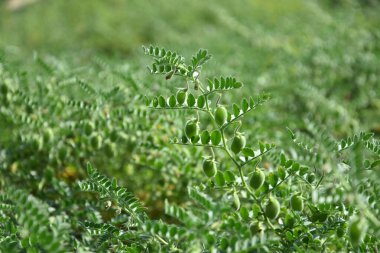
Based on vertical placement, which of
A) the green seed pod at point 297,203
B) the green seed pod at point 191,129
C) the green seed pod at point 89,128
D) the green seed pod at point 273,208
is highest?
the green seed pod at point 89,128

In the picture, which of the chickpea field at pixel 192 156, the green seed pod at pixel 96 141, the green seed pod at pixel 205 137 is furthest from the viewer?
the green seed pod at pixel 96 141

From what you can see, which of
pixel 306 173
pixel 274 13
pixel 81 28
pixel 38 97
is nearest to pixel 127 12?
pixel 81 28

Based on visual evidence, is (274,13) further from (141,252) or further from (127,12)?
(141,252)

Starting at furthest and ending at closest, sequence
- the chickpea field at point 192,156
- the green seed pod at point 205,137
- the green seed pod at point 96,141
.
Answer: the green seed pod at point 96,141
the green seed pod at point 205,137
the chickpea field at point 192,156

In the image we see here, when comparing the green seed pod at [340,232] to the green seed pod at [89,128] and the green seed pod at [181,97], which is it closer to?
the green seed pod at [181,97]

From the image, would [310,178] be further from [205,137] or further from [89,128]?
[89,128]

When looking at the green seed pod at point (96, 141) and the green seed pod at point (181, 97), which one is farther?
the green seed pod at point (96, 141)

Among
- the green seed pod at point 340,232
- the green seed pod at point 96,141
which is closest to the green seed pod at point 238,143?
the green seed pod at point 340,232

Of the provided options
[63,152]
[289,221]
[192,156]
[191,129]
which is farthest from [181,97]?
[63,152]
